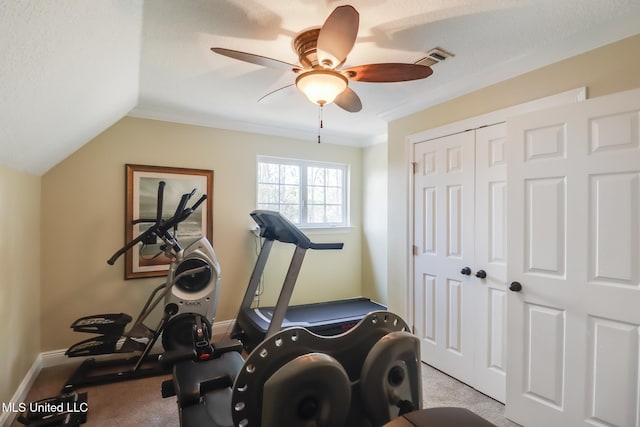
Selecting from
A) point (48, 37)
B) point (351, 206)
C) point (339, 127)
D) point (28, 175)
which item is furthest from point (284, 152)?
point (48, 37)

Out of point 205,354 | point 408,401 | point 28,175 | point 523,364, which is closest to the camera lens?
point 408,401

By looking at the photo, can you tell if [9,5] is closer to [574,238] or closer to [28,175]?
[28,175]

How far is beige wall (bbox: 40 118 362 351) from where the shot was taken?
285 centimetres

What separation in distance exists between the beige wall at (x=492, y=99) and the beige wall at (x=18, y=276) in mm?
3033

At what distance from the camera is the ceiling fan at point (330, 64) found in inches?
54.1

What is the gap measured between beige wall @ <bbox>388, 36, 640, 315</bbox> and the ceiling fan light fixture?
4.55ft

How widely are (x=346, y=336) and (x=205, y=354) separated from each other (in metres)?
0.81

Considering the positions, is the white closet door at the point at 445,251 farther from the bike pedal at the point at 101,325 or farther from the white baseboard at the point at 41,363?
the bike pedal at the point at 101,325

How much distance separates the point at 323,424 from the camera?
3.51 ft

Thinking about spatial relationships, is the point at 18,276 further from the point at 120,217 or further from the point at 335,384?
the point at 335,384

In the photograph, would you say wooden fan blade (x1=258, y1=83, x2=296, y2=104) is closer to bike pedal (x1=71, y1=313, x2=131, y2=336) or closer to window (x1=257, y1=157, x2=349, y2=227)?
window (x1=257, y1=157, x2=349, y2=227)

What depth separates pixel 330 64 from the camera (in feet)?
5.29

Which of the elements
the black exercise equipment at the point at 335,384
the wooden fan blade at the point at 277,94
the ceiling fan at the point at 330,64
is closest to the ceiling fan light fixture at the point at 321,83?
the ceiling fan at the point at 330,64

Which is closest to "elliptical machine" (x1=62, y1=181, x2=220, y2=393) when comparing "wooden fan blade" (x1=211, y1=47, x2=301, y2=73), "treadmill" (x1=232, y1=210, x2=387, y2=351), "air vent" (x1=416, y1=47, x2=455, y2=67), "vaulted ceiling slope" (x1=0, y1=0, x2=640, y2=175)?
"treadmill" (x1=232, y1=210, x2=387, y2=351)
